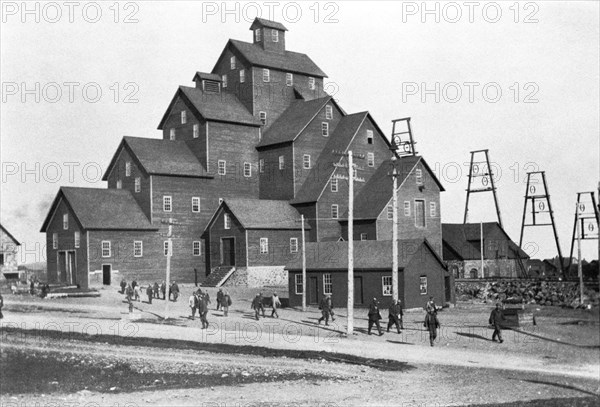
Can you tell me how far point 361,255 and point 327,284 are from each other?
9.63 ft

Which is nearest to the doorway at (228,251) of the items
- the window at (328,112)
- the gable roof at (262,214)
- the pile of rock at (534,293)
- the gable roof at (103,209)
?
the gable roof at (262,214)

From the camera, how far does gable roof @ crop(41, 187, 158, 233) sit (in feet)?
171

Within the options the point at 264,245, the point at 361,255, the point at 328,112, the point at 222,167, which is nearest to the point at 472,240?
the point at 328,112

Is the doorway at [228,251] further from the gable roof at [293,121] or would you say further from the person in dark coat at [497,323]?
the person in dark coat at [497,323]

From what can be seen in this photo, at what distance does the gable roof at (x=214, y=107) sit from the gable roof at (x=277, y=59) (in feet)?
15.1

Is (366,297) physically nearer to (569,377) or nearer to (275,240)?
(275,240)

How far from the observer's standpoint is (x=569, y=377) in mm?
24031

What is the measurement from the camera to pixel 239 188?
6462cm

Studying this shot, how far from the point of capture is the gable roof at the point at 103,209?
52.1m

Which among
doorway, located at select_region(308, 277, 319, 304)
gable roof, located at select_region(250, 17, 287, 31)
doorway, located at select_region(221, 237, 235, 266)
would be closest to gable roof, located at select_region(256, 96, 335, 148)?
gable roof, located at select_region(250, 17, 287, 31)

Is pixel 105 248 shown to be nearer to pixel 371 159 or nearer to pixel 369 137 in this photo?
pixel 371 159

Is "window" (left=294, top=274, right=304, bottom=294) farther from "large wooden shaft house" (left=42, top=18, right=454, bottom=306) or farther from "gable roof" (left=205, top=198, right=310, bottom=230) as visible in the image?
"gable roof" (left=205, top=198, right=310, bottom=230)

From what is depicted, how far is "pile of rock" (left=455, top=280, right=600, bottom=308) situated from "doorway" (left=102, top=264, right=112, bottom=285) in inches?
1058

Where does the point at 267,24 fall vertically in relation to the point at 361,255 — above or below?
above
